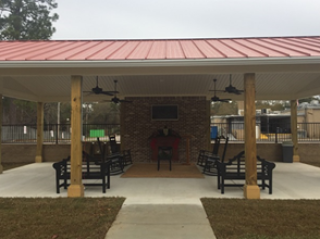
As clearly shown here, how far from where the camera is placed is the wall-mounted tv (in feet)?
33.6

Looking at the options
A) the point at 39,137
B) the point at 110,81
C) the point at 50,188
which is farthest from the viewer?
the point at 39,137

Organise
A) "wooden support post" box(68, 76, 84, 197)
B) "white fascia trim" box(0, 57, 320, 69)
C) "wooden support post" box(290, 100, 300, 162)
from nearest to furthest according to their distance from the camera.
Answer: "white fascia trim" box(0, 57, 320, 69)
"wooden support post" box(68, 76, 84, 197)
"wooden support post" box(290, 100, 300, 162)

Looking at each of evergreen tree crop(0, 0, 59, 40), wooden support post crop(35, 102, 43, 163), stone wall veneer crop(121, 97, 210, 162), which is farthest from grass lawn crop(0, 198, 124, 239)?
evergreen tree crop(0, 0, 59, 40)

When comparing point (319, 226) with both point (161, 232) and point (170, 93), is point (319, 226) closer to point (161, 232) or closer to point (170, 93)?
point (161, 232)

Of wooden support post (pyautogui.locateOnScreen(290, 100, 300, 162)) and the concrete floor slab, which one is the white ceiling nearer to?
wooden support post (pyautogui.locateOnScreen(290, 100, 300, 162))

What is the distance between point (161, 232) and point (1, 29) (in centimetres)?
2644

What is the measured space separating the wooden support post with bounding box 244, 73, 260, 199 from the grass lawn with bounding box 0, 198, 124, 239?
8.80 feet

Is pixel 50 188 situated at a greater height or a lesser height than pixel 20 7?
lesser

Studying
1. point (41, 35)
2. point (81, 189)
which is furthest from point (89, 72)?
point (41, 35)

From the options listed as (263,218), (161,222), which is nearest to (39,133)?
(161,222)

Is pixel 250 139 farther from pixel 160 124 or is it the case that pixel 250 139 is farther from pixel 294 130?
pixel 294 130

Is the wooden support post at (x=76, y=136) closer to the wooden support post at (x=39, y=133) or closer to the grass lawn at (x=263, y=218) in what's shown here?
the grass lawn at (x=263, y=218)

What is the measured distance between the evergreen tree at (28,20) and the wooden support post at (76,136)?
2081cm

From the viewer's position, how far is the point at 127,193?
18.3 feet
